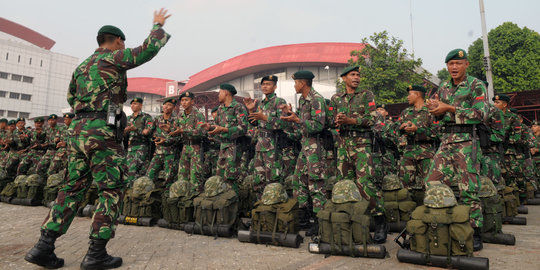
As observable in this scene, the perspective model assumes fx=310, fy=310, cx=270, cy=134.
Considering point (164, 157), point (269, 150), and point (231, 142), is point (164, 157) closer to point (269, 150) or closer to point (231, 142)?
point (231, 142)

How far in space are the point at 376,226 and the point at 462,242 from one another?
134 centimetres

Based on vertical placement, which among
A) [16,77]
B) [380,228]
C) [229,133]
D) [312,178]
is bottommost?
[380,228]

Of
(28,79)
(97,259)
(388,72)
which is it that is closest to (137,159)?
(97,259)

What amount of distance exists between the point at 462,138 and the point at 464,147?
0.37 feet

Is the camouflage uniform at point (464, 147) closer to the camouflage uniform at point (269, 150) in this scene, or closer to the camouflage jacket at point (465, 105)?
the camouflage jacket at point (465, 105)

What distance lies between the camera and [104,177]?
11.0 ft

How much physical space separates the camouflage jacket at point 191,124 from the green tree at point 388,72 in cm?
2158

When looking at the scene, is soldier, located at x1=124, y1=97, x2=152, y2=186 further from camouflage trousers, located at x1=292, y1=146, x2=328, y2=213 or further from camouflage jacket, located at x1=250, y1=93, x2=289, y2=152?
camouflage trousers, located at x1=292, y1=146, x2=328, y2=213

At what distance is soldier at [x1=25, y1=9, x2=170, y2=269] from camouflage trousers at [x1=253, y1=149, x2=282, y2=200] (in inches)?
105

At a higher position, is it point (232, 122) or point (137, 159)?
point (232, 122)

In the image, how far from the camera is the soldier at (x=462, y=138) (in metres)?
3.71

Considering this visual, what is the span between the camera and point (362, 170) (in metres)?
4.35

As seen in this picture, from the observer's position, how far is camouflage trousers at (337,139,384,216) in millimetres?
4250

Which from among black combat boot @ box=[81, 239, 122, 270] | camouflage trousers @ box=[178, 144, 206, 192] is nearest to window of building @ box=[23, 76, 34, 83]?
camouflage trousers @ box=[178, 144, 206, 192]
